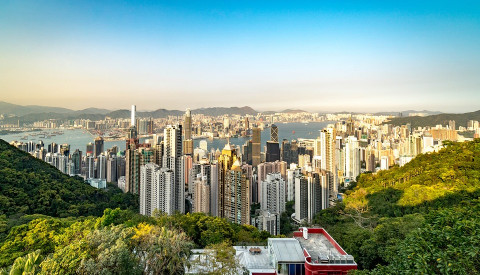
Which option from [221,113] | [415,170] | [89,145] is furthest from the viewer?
[221,113]

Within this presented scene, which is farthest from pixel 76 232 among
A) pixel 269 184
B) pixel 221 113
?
pixel 221 113

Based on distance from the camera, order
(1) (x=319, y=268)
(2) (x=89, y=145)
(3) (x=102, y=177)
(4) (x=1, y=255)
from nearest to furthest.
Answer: (1) (x=319, y=268) < (4) (x=1, y=255) < (3) (x=102, y=177) < (2) (x=89, y=145)

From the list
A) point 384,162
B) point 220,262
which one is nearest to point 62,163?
point 220,262

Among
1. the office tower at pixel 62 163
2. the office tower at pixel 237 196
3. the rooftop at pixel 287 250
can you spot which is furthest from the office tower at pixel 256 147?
the rooftop at pixel 287 250

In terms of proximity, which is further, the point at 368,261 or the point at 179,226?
the point at 179,226

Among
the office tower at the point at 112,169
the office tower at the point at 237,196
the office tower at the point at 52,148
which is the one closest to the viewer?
the office tower at the point at 237,196

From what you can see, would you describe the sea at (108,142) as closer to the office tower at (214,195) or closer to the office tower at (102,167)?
A: the office tower at (102,167)

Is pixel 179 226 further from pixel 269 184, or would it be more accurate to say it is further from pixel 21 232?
pixel 269 184
